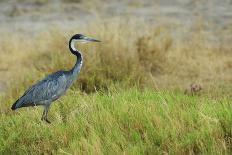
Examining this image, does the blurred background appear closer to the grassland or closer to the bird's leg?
the grassland

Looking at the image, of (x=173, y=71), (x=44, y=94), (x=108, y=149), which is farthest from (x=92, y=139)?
(x=173, y=71)

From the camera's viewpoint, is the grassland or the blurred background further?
the blurred background

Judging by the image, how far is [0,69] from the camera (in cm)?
1492

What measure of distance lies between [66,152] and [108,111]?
934 mm

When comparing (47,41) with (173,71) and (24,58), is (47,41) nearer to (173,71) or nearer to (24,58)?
(24,58)

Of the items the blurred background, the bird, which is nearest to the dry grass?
the blurred background

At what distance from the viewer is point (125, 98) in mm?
9656

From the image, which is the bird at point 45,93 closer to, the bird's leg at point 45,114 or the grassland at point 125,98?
the bird's leg at point 45,114

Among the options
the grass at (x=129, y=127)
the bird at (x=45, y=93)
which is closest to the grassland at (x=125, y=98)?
the grass at (x=129, y=127)

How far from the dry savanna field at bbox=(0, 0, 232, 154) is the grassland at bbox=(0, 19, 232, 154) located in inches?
0.5

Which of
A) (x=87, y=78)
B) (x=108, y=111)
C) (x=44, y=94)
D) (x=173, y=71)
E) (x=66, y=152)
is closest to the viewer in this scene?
(x=66, y=152)

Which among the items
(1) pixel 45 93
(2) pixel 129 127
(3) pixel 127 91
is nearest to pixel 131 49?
(3) pixel 127 91

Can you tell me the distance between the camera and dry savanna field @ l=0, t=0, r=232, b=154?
849cm

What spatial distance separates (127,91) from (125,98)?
47 centimetres
